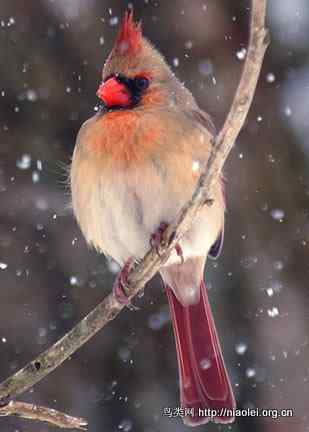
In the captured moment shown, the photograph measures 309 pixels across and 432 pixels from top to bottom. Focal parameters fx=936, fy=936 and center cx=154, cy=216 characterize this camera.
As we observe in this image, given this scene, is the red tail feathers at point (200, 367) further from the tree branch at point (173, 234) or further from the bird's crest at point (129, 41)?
the bird's crest at point (129, 41)

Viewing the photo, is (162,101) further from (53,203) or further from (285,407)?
(285,407)

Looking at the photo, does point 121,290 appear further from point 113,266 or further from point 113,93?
point 113,266

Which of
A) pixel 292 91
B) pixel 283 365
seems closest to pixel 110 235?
pixel 283 365

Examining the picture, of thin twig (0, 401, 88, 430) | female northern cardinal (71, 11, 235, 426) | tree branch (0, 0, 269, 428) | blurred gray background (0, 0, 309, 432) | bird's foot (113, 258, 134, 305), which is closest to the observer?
tree branch (0, 0, 269, 428)

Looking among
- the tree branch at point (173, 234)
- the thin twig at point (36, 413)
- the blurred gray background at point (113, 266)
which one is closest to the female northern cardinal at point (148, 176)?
the tree branch at point (173, 234)

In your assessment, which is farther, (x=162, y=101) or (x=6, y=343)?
(x=6, y=343)

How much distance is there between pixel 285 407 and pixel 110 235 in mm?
1698

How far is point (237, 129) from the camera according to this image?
233cm

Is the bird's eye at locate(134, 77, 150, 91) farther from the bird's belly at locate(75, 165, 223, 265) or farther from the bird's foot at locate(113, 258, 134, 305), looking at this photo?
the bird's foot at locate(113, 258, 134, 305)

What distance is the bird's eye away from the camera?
3.26m

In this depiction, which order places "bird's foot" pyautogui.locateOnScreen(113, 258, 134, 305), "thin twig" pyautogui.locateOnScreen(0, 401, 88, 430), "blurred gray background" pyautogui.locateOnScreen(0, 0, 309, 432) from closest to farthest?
"thin twig" pyautogui.locateOnScreen(0, 401, 88, 430)
"bird's foot" pyautogui.locateOnScreen(113, 258, 134, 305)
"blurred gray background" pyautogui.locateOnScreen(0, 0, 309, 432)

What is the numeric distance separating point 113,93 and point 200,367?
1.04 meters

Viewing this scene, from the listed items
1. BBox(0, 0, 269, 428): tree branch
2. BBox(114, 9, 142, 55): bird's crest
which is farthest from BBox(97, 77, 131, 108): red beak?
BBox(0, 0, 269, 428): tree branch

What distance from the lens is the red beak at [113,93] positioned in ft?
10.4
